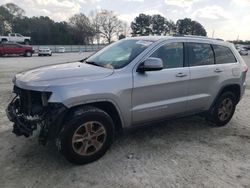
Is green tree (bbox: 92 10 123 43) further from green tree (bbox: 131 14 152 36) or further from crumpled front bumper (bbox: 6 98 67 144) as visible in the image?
crumpled front bumper (bbox: 6 98 67 144)

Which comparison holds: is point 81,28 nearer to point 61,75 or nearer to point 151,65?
point 151,65

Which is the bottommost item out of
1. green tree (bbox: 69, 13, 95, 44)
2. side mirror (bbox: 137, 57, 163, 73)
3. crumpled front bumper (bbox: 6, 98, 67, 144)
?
crumpled front bumper (bbox: 6, 98, 67, 144)

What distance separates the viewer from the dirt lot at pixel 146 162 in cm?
345

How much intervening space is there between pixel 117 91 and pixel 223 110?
2.66 meters

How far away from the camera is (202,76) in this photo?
492cm

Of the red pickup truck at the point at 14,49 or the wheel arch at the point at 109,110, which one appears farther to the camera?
the red pickup truck at the point at 14,49

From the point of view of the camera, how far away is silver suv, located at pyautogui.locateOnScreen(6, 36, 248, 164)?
11.7 feet

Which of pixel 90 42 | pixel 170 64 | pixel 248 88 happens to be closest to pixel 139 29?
pixel 90 42

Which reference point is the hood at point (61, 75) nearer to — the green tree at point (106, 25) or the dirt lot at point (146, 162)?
the dirt lot at point (146, 162)

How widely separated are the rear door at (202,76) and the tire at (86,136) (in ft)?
5.66

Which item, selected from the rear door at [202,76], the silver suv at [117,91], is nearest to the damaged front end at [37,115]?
the silver suv at [117,91]

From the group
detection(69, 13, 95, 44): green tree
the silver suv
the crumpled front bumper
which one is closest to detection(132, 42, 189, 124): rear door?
the silver suv

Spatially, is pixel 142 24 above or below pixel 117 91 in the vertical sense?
above

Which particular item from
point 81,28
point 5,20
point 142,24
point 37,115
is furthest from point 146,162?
point 142,24
